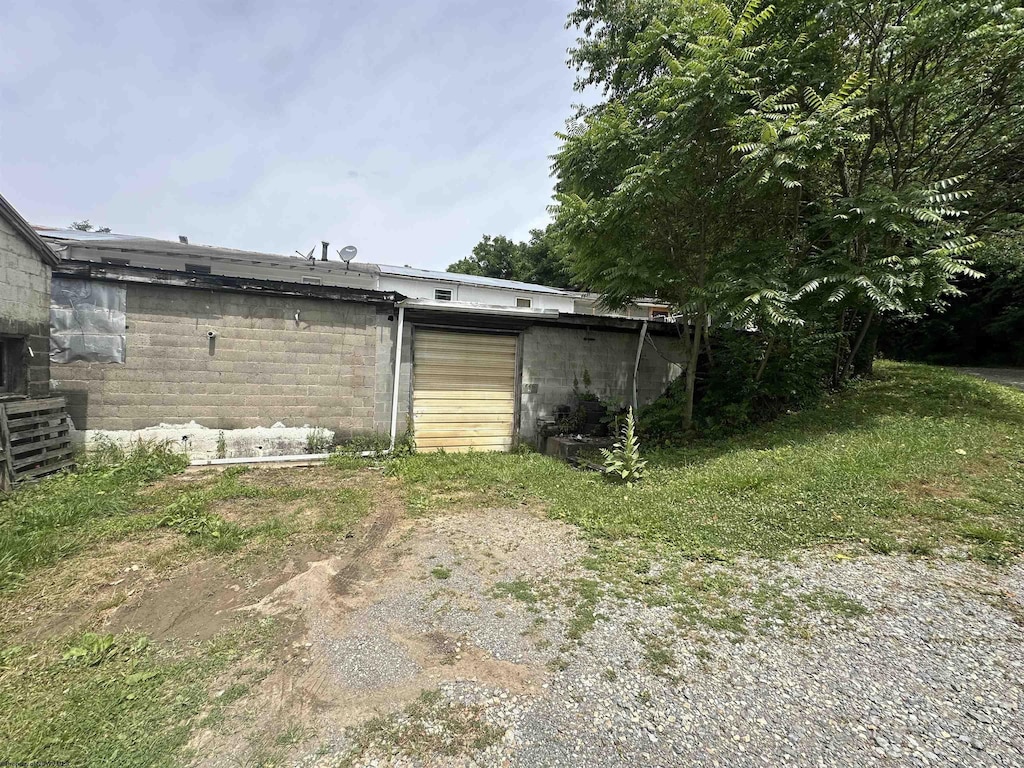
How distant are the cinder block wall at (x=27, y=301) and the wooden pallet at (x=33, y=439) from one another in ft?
1.20

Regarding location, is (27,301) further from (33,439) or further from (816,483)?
(816,483)

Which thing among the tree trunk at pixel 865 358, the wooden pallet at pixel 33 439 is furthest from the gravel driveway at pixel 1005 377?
the wooden pallet at pixel 33 439

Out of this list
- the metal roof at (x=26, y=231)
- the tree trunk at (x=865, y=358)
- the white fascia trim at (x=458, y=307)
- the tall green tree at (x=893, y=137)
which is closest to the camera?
the metal roof at (x=26, y=231)

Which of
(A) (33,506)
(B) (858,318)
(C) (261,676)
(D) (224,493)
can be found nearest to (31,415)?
(A) (33,506)

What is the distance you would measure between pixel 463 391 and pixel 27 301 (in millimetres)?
5499

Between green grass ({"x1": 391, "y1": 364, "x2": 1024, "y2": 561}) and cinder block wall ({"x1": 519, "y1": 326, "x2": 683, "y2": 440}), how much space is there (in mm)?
1269

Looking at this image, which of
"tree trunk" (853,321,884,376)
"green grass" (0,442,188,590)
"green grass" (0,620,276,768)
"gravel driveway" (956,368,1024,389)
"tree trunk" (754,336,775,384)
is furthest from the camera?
"gravel driveway" (956,368,1024,389)

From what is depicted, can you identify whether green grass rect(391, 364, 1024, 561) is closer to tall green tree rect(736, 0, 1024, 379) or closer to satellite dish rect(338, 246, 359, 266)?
tall green tree rect(736, 0, 1024, 379)

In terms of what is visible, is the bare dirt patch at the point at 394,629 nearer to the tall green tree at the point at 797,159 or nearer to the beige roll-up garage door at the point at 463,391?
the beige roll-up garage door at the point at 463,391

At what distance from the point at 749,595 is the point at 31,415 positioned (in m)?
7.39

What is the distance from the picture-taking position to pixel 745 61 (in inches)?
211

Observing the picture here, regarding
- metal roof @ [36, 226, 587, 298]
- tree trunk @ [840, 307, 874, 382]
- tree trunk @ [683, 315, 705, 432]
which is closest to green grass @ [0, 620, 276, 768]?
tree trunk @ [683, 315, 705, 432]

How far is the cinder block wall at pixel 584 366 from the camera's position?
25.3 ft

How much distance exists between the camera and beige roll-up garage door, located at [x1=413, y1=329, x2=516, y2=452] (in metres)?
7.08
